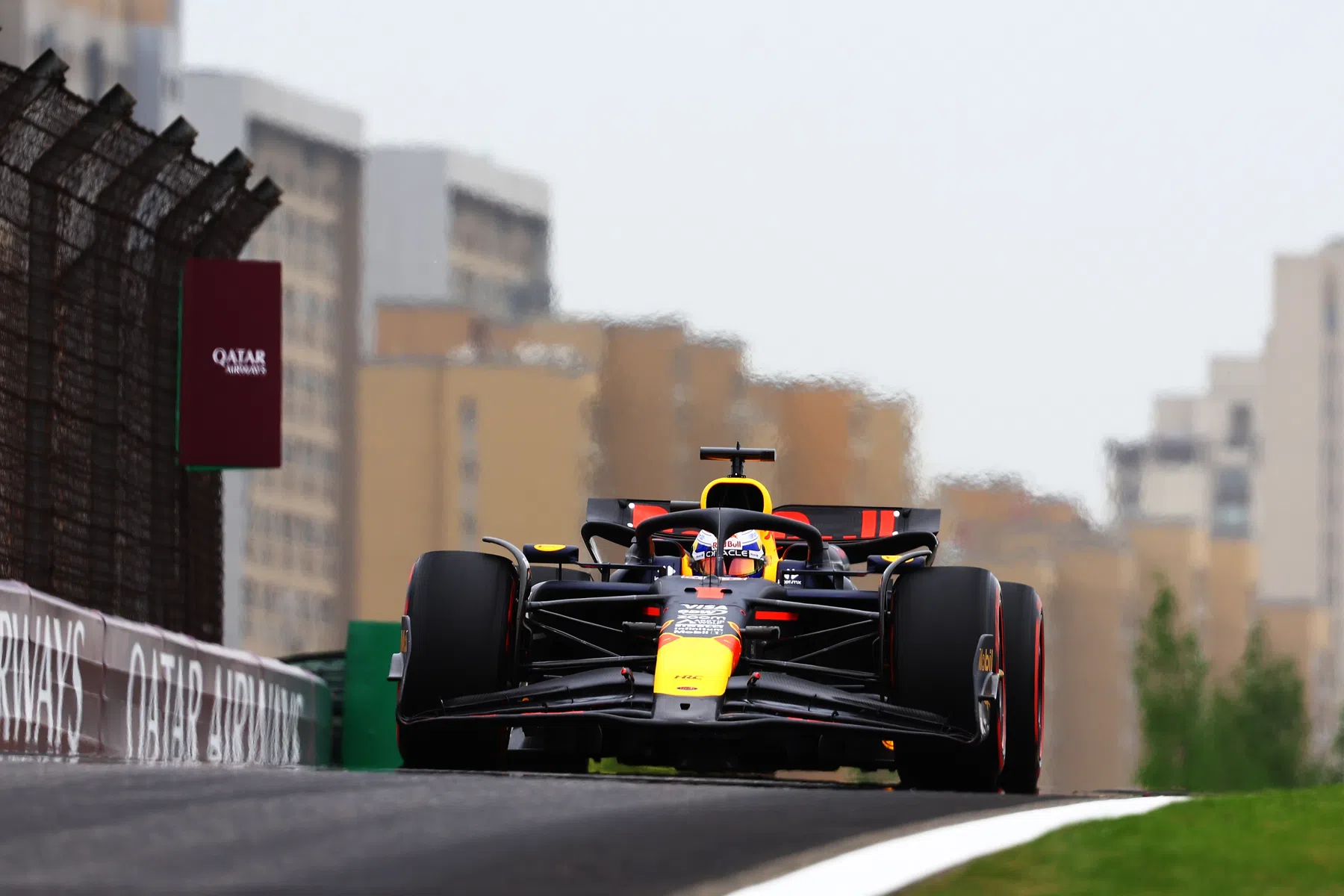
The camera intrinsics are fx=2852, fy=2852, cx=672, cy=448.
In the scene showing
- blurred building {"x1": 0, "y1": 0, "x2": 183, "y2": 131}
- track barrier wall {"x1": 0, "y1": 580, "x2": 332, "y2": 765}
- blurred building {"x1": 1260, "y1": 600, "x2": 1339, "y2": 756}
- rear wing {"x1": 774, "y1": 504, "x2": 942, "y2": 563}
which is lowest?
blurred building {"x1": 1260, "y1": 600, "x2": 1339, "y2": 756}

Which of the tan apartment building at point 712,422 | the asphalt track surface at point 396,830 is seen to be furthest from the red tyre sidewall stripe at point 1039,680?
the tan apartment building at point 712,422

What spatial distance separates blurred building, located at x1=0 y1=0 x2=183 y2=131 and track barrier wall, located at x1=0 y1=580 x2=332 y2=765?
84808mm

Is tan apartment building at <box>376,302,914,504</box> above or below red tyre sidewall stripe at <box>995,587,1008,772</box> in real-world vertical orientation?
above

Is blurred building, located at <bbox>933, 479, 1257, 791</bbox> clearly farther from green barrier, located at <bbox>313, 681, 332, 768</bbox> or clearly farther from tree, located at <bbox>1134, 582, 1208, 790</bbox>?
green barrier, located at <bbox>313, 681, 332, 768</bbox>

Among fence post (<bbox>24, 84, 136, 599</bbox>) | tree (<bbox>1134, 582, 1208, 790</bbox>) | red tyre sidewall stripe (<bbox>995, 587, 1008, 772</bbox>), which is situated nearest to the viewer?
red tyre sidewall stripe (<bbox>995, 587, 1008, 772</bbox>)

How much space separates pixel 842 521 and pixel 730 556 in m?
1.84

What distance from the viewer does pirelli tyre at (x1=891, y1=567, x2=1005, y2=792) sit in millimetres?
12375

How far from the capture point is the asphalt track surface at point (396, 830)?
6.85 metres

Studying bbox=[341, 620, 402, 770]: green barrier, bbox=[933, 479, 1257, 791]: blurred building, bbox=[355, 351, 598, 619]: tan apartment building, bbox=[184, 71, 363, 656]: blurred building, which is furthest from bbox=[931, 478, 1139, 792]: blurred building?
bbox=[341, 620, 402, 770]: green barrier

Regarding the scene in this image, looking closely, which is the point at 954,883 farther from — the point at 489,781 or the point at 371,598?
the point at 371,598

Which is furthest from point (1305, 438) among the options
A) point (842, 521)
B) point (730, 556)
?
point (730, 556)

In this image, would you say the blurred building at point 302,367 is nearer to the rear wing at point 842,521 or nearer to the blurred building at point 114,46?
the blurred building at point 114,46

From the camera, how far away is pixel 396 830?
7.89 meters

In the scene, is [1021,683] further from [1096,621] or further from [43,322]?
[1096,621]
